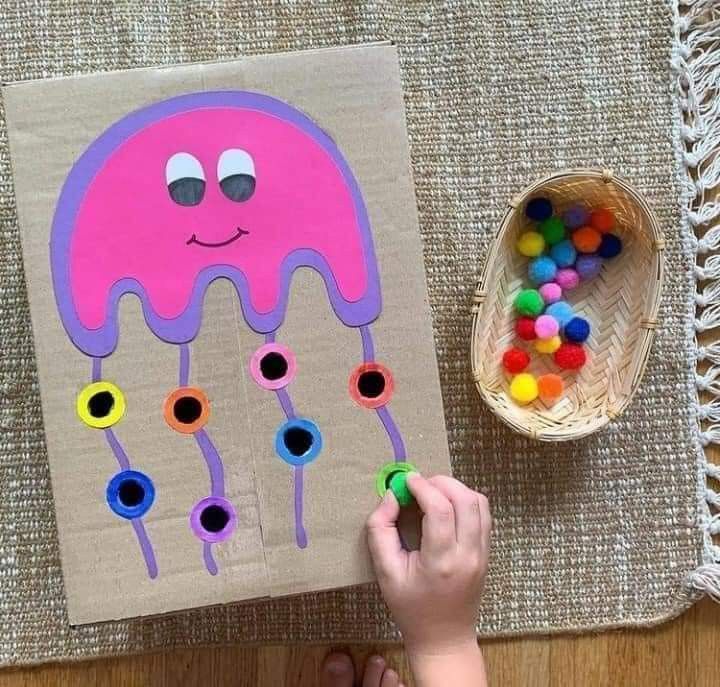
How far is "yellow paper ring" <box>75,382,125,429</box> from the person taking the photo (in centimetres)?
65

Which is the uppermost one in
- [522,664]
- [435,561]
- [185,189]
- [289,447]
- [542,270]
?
[185,189]

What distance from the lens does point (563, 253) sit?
33.3 inches

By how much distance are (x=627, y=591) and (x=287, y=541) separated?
1.40ft

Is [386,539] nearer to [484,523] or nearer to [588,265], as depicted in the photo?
[484,523]

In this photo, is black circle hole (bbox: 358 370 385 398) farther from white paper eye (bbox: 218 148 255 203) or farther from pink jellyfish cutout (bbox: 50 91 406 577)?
white paper eye (bbox: 218 148 255 203)

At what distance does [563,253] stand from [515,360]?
0.40 ft

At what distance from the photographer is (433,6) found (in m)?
0.91

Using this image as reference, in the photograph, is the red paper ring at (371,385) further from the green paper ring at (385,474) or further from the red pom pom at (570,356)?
the red pom pom at (570,356)

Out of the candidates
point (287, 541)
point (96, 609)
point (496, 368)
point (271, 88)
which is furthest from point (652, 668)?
point (271, 88)

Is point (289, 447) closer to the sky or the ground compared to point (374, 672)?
closer to the sky

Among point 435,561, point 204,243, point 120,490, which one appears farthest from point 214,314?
point 435,561

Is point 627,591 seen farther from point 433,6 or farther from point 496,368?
point 433,6

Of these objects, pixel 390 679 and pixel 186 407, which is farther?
pixel 390 679

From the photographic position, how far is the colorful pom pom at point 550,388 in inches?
32.8
